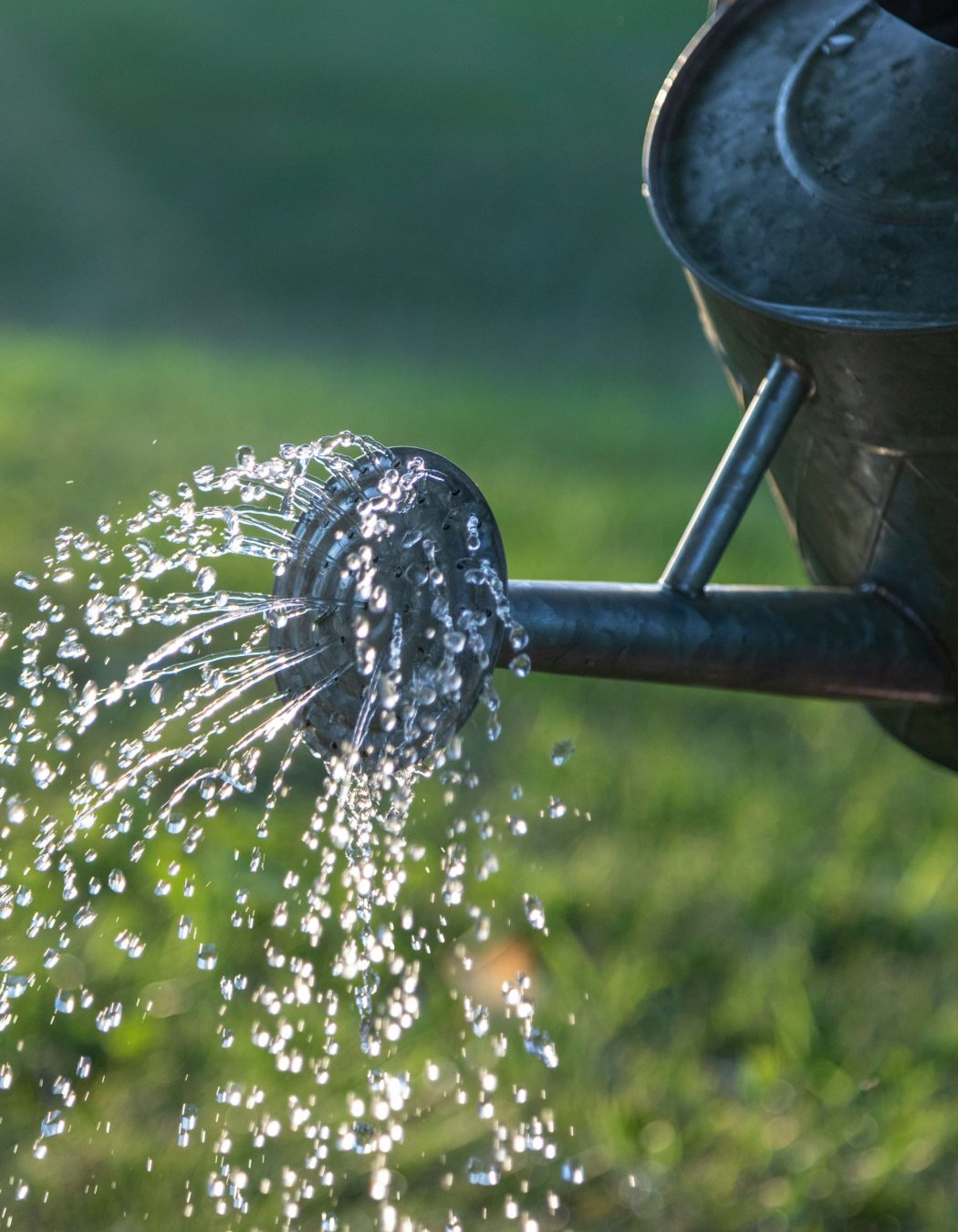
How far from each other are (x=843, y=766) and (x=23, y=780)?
4.44 ft

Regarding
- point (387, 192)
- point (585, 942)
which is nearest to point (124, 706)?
point (585, 942)

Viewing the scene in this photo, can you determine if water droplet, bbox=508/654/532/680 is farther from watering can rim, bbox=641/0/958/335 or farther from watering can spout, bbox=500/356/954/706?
watering can rim, bbox=641/0/958/335

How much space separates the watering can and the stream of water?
7 cm

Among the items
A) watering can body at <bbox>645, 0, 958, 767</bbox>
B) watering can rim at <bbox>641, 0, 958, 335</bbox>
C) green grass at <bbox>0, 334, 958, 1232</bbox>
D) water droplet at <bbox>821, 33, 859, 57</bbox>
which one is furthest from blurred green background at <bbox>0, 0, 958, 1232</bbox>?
water droplet at <bbox>821, 33, 859, 57</bbox>

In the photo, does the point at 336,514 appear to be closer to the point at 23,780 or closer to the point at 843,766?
the point at 23,780

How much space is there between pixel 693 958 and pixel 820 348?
1.20 meters

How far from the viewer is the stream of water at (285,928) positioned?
3.07ft

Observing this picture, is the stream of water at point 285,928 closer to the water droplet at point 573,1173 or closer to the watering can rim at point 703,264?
the water droplet at point 573,1173

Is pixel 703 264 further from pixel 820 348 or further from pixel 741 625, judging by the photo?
pixel 741 625

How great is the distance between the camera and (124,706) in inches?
111

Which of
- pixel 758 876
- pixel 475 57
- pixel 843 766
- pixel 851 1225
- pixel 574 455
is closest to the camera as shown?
pixel 851 1225

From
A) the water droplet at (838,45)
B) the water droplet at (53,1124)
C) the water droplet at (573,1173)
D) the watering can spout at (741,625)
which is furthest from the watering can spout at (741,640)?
the water droplet at (53,1124)

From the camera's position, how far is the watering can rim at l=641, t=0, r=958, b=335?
105 cm

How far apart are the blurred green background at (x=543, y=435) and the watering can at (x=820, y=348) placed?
2.31 feet
